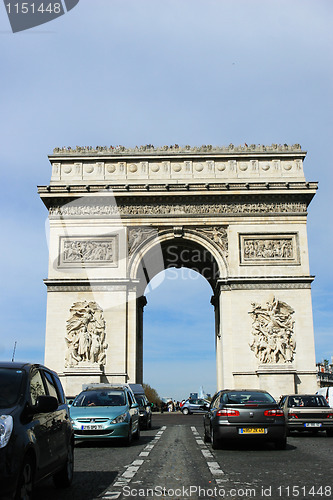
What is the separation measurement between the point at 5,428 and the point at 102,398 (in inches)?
375

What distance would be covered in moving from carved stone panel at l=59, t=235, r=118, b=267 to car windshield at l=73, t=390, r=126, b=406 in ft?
53.1

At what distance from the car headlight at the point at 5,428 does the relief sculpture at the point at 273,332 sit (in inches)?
967

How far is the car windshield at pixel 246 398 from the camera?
12.7 metres

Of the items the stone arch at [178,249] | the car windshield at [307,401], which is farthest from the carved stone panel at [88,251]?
the car windshield at [307,401]

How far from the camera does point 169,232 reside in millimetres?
31328

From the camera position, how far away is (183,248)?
3325 cm

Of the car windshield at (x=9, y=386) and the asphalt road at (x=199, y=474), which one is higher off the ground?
the car windshield at (x=9, y=386)

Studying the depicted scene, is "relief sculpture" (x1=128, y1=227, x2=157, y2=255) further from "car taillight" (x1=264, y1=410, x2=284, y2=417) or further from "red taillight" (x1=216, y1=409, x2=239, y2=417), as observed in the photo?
"car taillight" (x1=264, y1=410, x2=284, y2=417)

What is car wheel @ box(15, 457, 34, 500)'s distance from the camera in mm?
5336

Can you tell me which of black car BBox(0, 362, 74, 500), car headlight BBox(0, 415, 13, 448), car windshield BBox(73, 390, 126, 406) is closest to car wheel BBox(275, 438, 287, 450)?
car windshield BBox(73, 390, 126, 406)

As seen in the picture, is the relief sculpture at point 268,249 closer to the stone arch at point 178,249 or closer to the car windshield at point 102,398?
the stone arch at point 178,249

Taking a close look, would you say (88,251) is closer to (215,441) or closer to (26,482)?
(215,441)

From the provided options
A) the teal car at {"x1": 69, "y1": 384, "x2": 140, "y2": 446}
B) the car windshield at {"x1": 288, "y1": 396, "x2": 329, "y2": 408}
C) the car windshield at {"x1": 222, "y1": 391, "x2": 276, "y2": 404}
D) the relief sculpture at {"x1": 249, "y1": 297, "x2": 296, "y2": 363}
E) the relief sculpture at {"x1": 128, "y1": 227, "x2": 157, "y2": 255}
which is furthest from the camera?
the relief sculpture at {"x1": 128, "y1": 227, "x2": 157, "y2": 255}

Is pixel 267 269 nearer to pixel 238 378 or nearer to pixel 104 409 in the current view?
pixel 238 378
